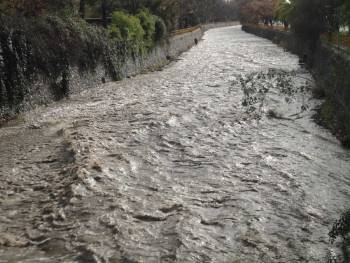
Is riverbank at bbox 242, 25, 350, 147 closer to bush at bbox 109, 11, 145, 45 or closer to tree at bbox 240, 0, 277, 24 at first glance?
bush at bbox 109, 11, 145, 45

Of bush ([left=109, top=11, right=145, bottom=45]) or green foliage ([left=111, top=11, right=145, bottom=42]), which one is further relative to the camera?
green foliage ([left=111, top=11, right=145, bottom=42])

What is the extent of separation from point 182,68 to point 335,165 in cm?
1875

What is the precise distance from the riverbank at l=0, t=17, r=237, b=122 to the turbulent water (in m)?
1.00

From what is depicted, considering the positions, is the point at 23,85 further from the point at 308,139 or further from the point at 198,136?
the point at 308,139

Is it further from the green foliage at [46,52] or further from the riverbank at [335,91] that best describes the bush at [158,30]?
the riverbank at [335,91]

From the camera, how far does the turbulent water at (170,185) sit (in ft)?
21.5

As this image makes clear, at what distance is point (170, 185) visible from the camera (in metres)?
8.64

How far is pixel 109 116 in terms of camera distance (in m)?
14.2

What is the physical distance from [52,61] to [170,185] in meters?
9.93

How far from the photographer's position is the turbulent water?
655 centimetres

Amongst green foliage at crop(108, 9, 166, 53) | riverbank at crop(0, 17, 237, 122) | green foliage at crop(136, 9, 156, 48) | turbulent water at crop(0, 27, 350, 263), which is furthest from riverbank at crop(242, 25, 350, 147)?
green foliage at crop(136, 9, 156, 48)

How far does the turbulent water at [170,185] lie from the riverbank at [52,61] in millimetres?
997

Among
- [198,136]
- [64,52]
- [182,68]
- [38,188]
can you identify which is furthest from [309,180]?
[182,68]

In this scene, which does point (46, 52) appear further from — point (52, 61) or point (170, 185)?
point (170, 185)
